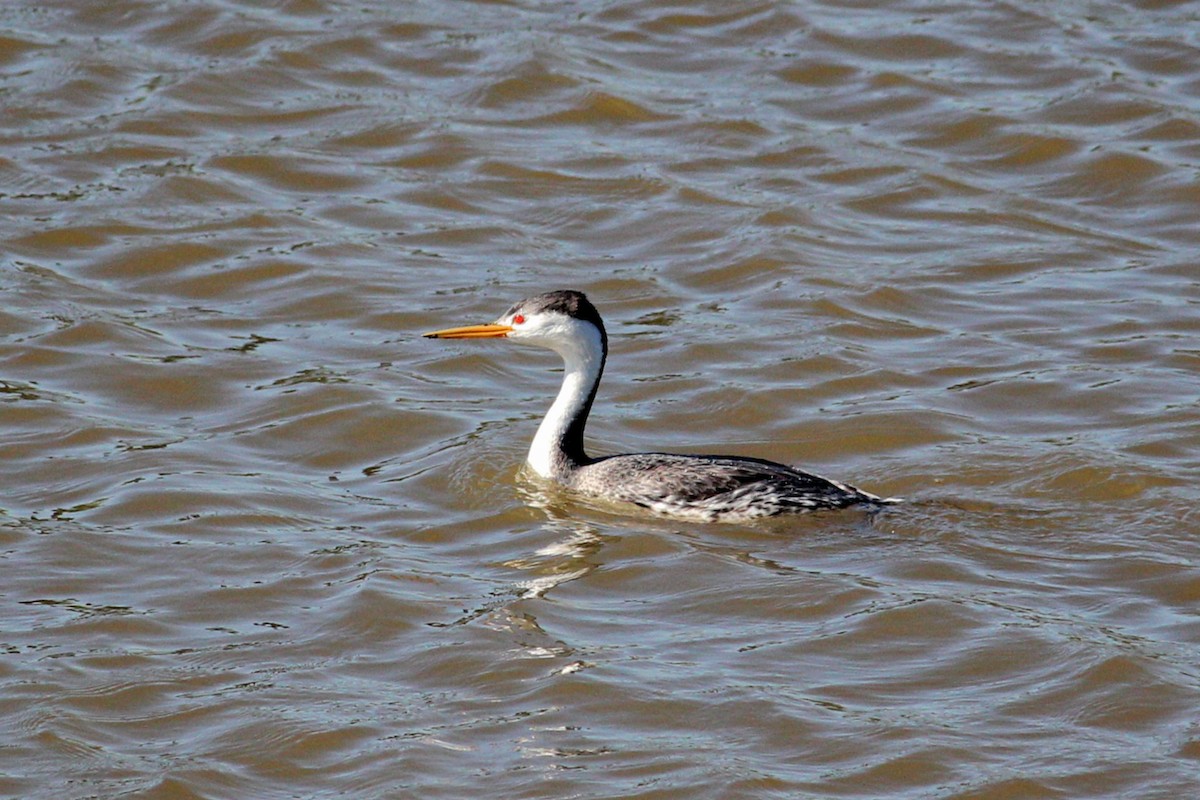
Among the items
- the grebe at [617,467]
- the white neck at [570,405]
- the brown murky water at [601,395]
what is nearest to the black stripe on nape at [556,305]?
the grebe at [617,467]

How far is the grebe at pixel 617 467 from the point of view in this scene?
9.32 metres

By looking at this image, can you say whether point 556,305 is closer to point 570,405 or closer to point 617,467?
point 570,405

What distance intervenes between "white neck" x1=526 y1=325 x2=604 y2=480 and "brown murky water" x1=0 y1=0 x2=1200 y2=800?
0.20 meters

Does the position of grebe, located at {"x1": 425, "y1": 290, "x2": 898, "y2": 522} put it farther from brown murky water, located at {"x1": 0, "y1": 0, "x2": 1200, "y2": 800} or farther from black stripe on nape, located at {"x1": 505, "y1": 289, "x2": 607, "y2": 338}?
brown murky water, located at {"x1": 0, "y1": 0, "x2": 1200, "y2": 800}

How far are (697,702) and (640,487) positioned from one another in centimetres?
232

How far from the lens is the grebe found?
30.6 feet

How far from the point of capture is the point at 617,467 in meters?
9.73

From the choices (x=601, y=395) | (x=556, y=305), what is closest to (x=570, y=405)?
(x=556, y=305)

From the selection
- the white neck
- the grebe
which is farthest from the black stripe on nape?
the white neck

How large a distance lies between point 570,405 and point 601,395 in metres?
1.05

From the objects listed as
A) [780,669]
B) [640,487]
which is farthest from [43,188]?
[780,669]

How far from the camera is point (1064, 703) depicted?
7480mm

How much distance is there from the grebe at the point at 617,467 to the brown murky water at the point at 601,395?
17 centimetres

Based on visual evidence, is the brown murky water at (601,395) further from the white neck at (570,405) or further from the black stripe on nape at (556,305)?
the black stripe on nape at (556,305)
